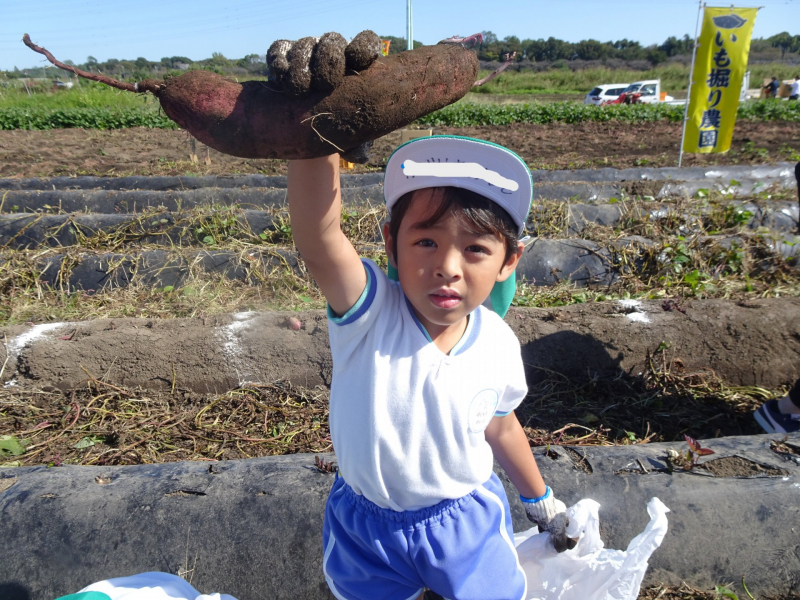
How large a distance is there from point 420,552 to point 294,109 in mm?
896

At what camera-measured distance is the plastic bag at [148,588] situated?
4.04 feet

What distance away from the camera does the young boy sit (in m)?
1.14

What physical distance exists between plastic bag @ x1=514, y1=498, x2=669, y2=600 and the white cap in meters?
0.87

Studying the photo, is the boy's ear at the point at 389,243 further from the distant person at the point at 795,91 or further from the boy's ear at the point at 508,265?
the distant person at the point at 795,91

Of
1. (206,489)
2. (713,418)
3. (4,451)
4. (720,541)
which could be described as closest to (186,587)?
(206,489)

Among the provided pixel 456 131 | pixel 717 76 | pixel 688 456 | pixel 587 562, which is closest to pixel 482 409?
pixel 587 562

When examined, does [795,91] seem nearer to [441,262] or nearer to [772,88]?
[772,88]

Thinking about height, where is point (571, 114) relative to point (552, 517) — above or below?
above

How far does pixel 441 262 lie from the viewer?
1134 mm

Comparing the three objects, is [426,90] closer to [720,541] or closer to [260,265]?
[720,541]

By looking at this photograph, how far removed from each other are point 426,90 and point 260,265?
3.44m

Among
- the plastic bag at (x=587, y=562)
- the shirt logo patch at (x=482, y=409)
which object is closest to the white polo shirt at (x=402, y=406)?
the shirt logo patch at (x=482, y=409)

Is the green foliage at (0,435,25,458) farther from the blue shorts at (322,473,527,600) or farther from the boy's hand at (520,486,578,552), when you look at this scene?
the boy's hand at (520,486,578,552)

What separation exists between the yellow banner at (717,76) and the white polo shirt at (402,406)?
8.49m
